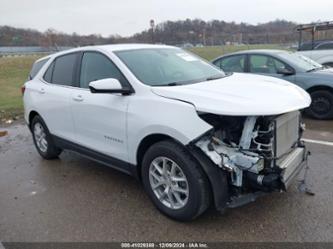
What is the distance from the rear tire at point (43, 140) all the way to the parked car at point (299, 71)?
4.84m

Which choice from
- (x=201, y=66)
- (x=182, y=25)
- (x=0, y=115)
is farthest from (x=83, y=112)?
(x=182, y=25)

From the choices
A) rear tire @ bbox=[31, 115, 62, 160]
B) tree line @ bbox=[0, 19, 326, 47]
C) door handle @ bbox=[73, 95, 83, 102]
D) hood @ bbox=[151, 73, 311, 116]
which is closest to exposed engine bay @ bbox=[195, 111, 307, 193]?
hood @ bbox=[151, 73, 311, 116]

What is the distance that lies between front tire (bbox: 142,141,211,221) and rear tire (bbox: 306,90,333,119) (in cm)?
508

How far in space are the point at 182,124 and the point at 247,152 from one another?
0.63 meters

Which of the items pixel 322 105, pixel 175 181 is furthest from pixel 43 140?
pixel 322 105

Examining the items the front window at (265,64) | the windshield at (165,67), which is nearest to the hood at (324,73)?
the front window at (265,64)

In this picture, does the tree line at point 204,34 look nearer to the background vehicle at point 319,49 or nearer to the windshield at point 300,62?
the background vehicle at point 319,49

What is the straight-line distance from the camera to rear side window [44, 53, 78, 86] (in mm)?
4496

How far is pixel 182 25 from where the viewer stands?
5369 cm

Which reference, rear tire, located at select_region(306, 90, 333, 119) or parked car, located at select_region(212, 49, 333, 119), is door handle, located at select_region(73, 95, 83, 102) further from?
rear tire, located at select_region(306, 90, 333, 119)

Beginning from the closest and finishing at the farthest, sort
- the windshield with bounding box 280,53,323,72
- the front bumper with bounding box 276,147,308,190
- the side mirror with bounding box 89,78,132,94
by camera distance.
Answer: the front bumper with bounding box 276,147,308,190
the side mirror with bounding box 89,78,132,94
the windshield with bounding box 280,53,323,72

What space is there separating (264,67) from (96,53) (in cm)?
471

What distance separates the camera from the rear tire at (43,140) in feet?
16.8

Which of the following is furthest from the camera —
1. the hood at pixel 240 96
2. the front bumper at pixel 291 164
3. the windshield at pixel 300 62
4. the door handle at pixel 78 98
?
the windshield at pixel 300 62
